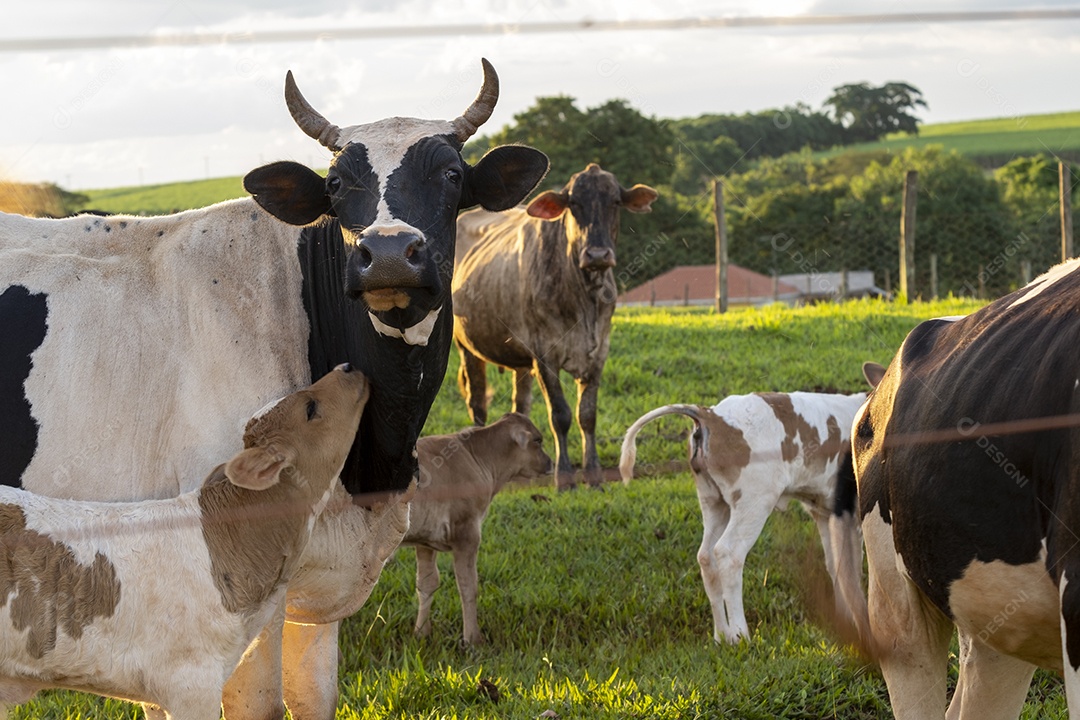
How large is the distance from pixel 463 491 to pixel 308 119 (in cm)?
377

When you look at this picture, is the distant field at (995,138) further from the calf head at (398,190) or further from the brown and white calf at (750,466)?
the calf head at (398,190)

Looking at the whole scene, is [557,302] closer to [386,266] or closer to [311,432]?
[311,432]

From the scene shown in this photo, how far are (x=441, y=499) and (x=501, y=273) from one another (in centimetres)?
461

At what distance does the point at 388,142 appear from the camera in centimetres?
444

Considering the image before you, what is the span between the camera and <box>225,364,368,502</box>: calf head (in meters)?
4.22

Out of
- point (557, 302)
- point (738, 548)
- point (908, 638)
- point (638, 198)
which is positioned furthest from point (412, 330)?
point (638, 198)

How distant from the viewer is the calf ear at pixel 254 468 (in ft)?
13.3

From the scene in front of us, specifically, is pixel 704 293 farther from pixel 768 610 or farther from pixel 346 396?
pixel 346 396

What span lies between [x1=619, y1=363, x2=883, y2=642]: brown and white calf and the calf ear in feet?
12.8

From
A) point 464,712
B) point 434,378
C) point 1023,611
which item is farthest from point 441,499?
point 1023,611

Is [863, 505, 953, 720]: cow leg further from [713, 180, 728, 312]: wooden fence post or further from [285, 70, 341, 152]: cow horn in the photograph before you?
[713, 180, 728, 312]: wooden fence post

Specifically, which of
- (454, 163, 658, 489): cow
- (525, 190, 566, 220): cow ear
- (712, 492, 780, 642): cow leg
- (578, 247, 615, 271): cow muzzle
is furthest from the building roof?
(712, 492, 780, 642): cow leg

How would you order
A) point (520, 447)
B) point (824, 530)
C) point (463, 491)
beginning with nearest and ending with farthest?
point (463, 491) → point (824, 530) → point (520, 447)

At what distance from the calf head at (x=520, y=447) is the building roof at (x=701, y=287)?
150 feet
